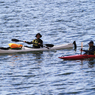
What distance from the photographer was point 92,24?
34.1m

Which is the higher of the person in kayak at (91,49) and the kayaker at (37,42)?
the kayaker at (37,42)

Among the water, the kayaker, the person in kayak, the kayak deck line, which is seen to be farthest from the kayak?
the person in kayak

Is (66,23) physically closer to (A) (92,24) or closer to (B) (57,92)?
(A) (92,24)

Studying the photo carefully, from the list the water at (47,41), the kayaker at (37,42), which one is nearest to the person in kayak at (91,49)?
the water at (47,41)

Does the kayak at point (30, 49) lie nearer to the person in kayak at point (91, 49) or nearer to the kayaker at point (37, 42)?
the kayaker at point (37, 42)

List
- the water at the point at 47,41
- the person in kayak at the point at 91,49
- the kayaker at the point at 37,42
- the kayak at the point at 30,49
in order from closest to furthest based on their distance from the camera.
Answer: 1. the water at the point at 47,41
2. the person in kayak at the point at 91,49
3. the kayak at the point at 30,49
4. the kayaker at the point at 37,42

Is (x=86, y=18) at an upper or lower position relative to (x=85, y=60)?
upper

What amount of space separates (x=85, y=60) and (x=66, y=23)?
15.7 m

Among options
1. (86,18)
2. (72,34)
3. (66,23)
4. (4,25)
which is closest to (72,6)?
(86,18)

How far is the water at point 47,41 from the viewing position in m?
15.2

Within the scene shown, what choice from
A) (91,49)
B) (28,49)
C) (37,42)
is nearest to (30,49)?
(28,49)

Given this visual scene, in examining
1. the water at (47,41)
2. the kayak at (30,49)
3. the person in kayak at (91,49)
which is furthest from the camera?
the kayak at (30,49)

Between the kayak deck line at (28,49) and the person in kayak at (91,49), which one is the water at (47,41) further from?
the person in kayak at (91,49)

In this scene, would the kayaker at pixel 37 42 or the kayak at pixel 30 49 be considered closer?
the kayak at pixel 30 49
